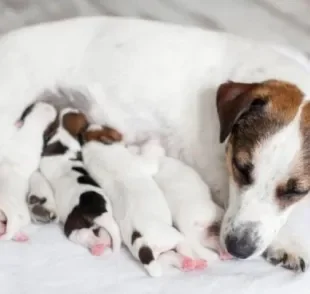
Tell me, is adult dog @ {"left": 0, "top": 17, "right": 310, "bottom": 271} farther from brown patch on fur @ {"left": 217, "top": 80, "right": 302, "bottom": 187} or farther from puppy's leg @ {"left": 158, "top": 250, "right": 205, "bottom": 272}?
puppy's leg @ {"left": 158, "top": 250, "right": 205, "bottom": 272}

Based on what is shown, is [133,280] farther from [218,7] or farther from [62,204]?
[218,7]

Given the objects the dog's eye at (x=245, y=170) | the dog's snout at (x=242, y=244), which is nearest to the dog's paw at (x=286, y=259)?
the dog's snout at (x=242, y=244)

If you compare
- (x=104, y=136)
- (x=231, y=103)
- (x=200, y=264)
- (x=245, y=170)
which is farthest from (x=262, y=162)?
(x=104, y=136)

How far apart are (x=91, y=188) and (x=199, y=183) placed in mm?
330

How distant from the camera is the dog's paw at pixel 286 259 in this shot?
1.81 m

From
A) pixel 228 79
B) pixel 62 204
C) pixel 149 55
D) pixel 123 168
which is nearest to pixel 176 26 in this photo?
pixel 149 55

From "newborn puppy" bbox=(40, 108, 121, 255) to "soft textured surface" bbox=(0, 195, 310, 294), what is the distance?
0.05 m

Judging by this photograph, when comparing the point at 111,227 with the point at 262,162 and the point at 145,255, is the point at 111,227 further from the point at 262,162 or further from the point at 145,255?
the point at 262,162

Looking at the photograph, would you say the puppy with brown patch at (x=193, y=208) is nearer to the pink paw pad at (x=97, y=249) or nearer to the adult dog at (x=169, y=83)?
the adult dog at (x=169, y=83)

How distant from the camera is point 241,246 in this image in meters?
1.76

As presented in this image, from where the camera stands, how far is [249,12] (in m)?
2.52

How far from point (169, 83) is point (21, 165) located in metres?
0.57

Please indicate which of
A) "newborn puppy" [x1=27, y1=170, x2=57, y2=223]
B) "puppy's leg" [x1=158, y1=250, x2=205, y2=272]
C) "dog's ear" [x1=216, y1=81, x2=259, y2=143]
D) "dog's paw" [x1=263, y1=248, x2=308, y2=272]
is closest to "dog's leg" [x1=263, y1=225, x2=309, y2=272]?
"dog's paw" [x1=263, y1=248, x2=308, y2=272]

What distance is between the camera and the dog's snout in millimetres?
1757
